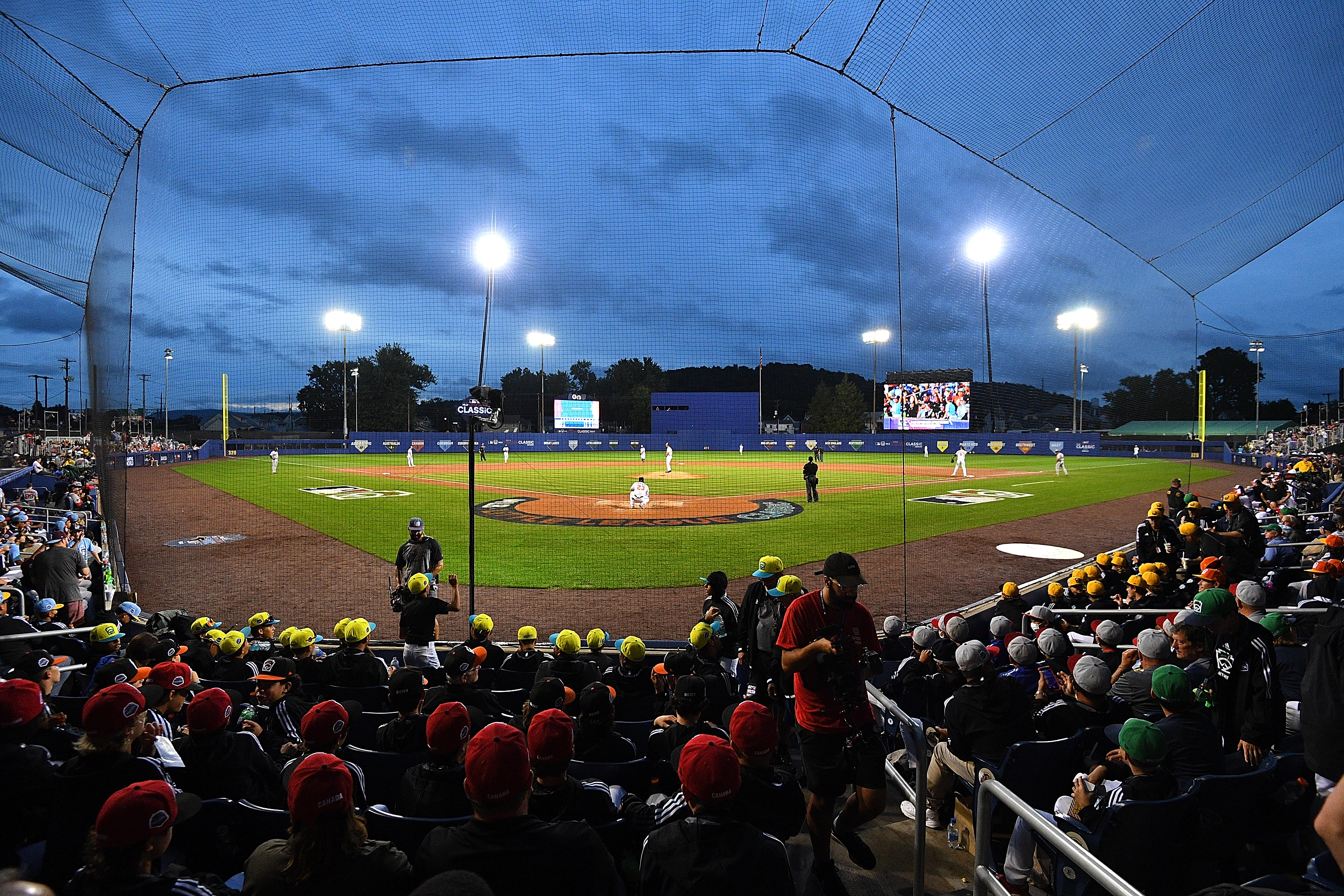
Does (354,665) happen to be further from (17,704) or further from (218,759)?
(17,704)

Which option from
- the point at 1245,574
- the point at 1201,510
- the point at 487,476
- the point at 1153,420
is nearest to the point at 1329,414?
the point at 1153,420

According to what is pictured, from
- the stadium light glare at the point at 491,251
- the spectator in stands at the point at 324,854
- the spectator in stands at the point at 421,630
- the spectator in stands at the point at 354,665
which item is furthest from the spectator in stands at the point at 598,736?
the stadium light glare at the point at 491,251

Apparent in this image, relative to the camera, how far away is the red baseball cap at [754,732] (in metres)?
3.19

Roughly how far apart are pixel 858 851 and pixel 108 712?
4.12 meters

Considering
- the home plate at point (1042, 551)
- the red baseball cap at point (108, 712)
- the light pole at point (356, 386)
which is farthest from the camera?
the light pole at point (356, 386)

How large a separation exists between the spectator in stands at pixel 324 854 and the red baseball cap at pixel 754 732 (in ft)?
5.24

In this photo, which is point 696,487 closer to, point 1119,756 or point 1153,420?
point 1119,756

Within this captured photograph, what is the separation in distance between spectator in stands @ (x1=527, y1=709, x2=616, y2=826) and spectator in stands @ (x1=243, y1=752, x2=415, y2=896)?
65 cm

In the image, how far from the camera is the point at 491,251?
12211mm

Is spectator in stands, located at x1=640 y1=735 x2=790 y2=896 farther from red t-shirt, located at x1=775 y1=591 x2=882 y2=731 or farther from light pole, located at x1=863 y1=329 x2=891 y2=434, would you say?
light pole, located at x1=863 y1=329 x2=891 y2=434

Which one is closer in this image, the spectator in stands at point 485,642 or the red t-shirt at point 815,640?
the red t-shirt at point 815,640

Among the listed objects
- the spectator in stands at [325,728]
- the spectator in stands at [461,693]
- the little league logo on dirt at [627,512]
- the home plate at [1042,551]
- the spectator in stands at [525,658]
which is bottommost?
the home plate at [1042,551]

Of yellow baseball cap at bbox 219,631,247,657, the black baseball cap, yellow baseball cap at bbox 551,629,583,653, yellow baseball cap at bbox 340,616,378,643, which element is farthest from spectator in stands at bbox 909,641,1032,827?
yellow baseball cap at bbox 219,631,247,657

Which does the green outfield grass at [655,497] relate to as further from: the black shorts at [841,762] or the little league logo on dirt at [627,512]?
the black shorts at [841,762]
